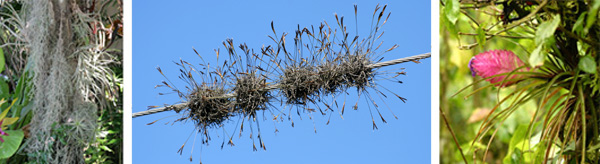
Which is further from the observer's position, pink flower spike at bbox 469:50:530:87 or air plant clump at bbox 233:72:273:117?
air plant clump at bbox 233:72:273:117

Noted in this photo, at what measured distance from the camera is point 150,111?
152 cm

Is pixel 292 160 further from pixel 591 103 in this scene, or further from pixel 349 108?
pixel 591 103

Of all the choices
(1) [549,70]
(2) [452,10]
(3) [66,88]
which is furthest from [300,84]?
(3) [66,88]

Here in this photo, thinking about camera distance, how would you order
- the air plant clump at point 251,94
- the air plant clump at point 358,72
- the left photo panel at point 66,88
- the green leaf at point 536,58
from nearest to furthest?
the green leaf at point 536,58
the air plant clump at point 358,72
the air plant clump at point 251,94
the left photo panel at point 66,88

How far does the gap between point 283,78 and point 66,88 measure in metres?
0.69

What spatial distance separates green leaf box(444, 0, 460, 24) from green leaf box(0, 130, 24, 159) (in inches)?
53.4

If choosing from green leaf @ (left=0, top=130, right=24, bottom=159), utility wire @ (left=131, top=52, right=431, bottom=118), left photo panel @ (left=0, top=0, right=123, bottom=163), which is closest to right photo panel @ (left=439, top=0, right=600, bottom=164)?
utility wire @ (left=131, top=52, right=431, bottom=118)

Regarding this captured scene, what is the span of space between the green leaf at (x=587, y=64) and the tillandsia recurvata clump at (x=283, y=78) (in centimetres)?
49

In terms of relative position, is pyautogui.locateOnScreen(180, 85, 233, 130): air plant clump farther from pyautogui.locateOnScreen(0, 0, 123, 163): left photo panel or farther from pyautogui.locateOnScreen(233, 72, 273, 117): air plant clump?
pyautogui.locateOnScreen(0, 0, 123, 163): left photo panel

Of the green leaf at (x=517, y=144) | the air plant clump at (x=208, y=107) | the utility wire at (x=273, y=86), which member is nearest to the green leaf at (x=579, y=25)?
the green leaf at (x=517, y=144)

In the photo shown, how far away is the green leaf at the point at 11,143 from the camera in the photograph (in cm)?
169

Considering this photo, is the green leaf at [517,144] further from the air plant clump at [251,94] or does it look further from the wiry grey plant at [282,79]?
the air plant clump at [251,94]

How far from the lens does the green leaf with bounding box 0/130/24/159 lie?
169 cm

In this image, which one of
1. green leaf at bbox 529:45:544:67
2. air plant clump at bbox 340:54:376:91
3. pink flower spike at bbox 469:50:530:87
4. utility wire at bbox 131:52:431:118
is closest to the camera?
green leaf at bbox 529:45:544:67
